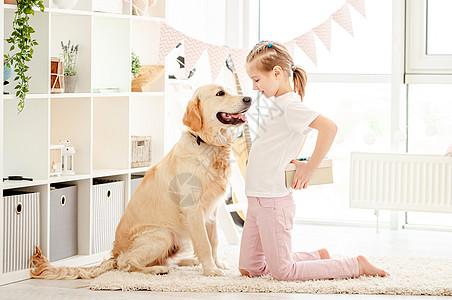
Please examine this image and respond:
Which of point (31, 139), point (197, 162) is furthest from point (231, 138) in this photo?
point (31, 139)

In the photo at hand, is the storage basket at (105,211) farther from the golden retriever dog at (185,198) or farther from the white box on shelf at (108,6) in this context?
the white box on shelf at (108,6)

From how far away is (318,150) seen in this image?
2.91 metres

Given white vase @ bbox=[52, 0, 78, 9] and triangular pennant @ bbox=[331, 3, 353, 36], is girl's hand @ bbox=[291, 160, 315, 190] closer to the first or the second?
triangular pennant @ bbox=[331, 3, 353, 36]

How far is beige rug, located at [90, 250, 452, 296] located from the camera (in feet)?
9.36

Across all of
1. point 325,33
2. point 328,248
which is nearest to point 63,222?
point 328,248

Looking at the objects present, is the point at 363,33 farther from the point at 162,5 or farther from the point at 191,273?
the point at 191,273

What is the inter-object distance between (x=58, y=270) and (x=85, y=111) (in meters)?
0.79

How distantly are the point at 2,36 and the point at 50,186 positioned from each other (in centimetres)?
85

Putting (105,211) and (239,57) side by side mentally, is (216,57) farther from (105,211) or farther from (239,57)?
(105,211)

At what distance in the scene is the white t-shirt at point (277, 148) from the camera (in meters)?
2.93

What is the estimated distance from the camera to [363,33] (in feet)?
14.9

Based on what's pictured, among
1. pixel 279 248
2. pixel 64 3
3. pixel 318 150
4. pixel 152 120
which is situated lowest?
pixel 279 248

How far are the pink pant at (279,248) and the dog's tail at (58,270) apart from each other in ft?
2.19

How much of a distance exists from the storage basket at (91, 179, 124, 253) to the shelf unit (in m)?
0.04
